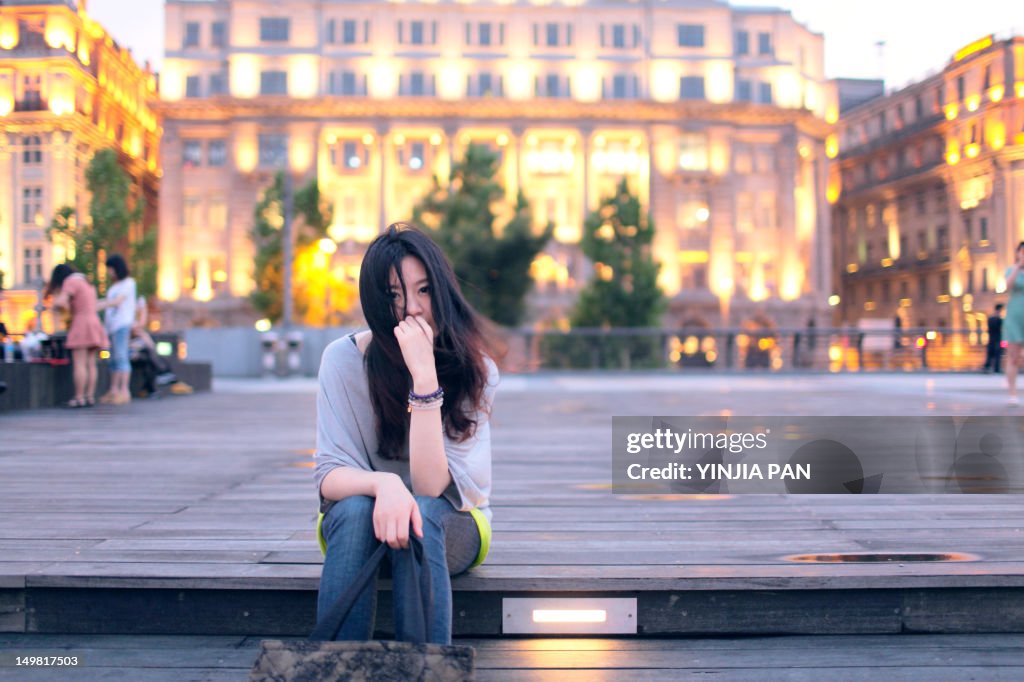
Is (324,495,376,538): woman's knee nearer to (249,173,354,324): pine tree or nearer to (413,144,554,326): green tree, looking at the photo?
(413,144,554,326): green tree

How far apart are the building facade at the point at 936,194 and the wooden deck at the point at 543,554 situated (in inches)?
1717

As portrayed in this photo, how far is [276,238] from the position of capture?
44562 mm

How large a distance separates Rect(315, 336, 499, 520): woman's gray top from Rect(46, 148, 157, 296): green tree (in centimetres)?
4009

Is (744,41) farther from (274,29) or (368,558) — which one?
(368,558)

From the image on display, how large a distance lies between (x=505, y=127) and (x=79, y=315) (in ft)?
171

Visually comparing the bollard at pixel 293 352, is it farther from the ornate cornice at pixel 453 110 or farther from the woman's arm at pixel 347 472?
the ornate cornice at pixel 453 110

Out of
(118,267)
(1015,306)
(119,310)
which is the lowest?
(1015,306)

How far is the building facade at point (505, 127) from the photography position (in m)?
60.1

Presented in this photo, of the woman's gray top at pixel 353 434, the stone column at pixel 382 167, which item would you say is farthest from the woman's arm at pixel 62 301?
the stone column at pixel 382 167

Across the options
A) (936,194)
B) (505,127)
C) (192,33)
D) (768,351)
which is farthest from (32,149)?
(936,194)

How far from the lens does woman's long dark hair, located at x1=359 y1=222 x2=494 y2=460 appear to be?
2785mm

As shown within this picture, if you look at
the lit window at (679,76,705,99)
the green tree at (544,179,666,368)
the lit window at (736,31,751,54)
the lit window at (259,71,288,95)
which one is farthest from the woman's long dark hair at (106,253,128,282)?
the lit window at (736,31,751,54)

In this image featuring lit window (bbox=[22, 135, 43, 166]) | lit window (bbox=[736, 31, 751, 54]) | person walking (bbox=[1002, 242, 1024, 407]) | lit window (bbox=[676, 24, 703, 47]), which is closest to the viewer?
person walking (bbox=[1002, 242, 1024, 407])

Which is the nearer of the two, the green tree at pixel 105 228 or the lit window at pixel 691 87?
the green tree at pixel 105 228
